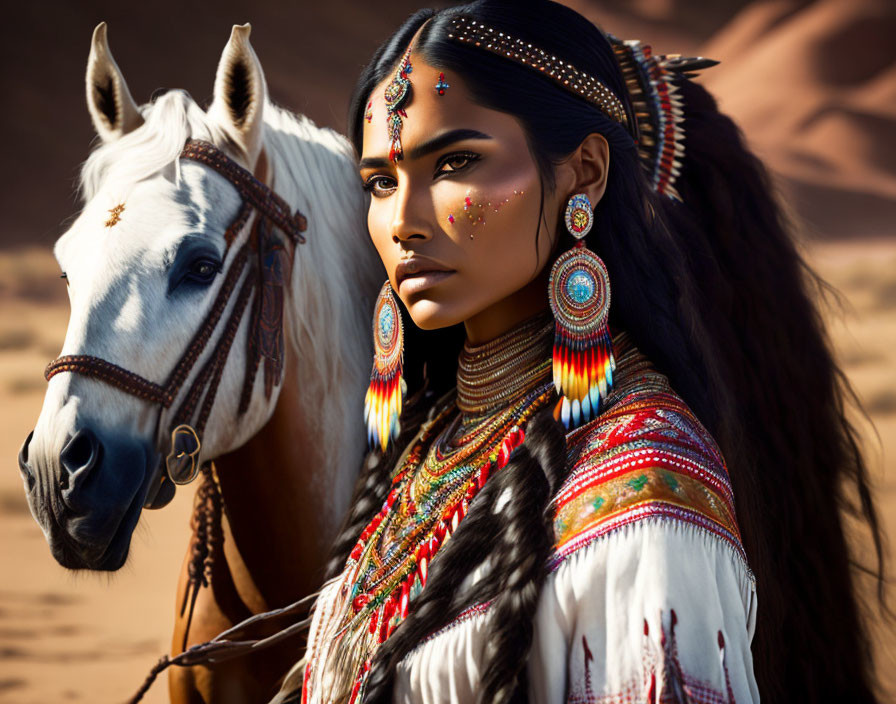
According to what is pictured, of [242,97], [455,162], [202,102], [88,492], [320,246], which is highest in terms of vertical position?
[202,102]

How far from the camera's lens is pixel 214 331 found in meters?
1.58

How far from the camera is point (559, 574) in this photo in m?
0.95

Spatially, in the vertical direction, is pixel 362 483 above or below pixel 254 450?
below

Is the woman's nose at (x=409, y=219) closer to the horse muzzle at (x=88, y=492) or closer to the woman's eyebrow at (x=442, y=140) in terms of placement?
the woman's eyebrow at (x=442, y=140)

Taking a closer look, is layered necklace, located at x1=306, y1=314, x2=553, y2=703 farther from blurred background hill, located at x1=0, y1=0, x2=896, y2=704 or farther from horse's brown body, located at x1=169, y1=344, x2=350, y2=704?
blurred background hill, located at x1=0, y1=0, x2=896, y2=704

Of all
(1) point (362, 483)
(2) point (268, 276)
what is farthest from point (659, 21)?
(1) point (362, 483)

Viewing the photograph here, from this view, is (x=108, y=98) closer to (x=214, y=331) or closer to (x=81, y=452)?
(x=214, y=331)

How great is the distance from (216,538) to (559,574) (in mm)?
1039

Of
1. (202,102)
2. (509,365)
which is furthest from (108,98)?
(202,102)

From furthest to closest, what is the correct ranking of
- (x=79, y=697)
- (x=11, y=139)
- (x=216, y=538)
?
(x=11, y=139) → (x=79, y=697) → (x=216, y=538)

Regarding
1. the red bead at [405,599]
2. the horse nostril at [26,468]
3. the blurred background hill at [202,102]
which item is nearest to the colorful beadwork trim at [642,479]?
the red bead at [405,599]

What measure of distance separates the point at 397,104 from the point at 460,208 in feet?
0.52

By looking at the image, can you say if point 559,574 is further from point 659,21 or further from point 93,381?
point 659,21

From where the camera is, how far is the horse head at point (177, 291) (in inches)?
56.2
